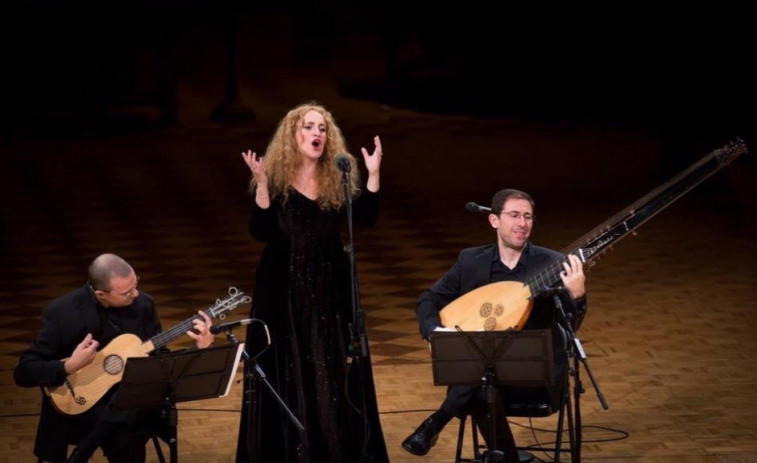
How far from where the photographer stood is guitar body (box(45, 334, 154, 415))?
6645 millimetres

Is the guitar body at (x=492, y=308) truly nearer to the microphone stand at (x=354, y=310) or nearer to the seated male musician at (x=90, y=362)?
the microphone stand at (x=354, y=310)

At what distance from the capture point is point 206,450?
776 cm

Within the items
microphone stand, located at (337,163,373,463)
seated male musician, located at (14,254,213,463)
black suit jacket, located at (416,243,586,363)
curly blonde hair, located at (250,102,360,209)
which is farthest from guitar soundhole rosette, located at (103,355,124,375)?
black suit jacket, located at (416,243,586,363)

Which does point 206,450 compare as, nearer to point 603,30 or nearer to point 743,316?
point 743,316

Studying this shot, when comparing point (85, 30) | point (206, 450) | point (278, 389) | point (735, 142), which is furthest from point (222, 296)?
point (85, 30)

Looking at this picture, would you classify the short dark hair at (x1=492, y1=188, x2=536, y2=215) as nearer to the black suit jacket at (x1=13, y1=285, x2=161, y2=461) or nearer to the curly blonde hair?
the curly blonde hair

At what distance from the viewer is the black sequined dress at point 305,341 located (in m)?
6.62

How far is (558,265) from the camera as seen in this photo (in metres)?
6.69

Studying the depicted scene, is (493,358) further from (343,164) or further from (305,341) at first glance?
(343,164)

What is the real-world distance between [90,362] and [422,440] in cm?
173

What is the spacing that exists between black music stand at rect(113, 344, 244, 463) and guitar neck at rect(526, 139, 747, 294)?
1.52 m

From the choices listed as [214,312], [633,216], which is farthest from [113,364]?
[633,216]

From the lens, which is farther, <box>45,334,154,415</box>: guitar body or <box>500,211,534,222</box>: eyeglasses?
<box>500,211,534,222</box>: eyeglasses

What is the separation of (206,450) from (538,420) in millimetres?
1933
